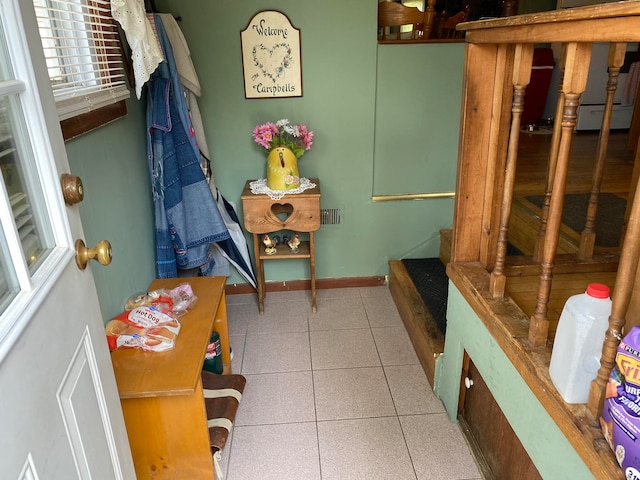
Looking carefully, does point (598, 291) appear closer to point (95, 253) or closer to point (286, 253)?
point (95, 253)

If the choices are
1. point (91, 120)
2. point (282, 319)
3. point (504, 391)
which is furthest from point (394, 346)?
point (91, 120)

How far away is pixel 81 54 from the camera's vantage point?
5.56ft

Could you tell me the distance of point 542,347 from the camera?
130 centimetres

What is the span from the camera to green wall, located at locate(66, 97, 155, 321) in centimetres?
161

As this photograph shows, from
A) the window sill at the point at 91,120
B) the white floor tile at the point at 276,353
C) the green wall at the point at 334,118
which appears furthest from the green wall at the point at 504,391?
the window sill at the point at 91,120

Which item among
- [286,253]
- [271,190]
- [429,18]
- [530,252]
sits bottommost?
[286,253]

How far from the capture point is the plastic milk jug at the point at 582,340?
1053mm

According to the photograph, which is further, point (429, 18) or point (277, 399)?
point (429, 18)

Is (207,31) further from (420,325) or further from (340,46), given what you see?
(420,325)

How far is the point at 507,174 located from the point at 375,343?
54.9 inches

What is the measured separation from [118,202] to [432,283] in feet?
5.74

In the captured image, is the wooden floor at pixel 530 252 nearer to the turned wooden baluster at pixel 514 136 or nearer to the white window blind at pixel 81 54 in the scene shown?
the turned wooden baluster at pixel 514 136

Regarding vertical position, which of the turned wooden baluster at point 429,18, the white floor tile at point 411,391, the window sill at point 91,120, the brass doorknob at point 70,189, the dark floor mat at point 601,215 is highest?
the turned wooden baluster at point 429,18

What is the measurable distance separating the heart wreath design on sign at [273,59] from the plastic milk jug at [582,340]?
83.2 inches
